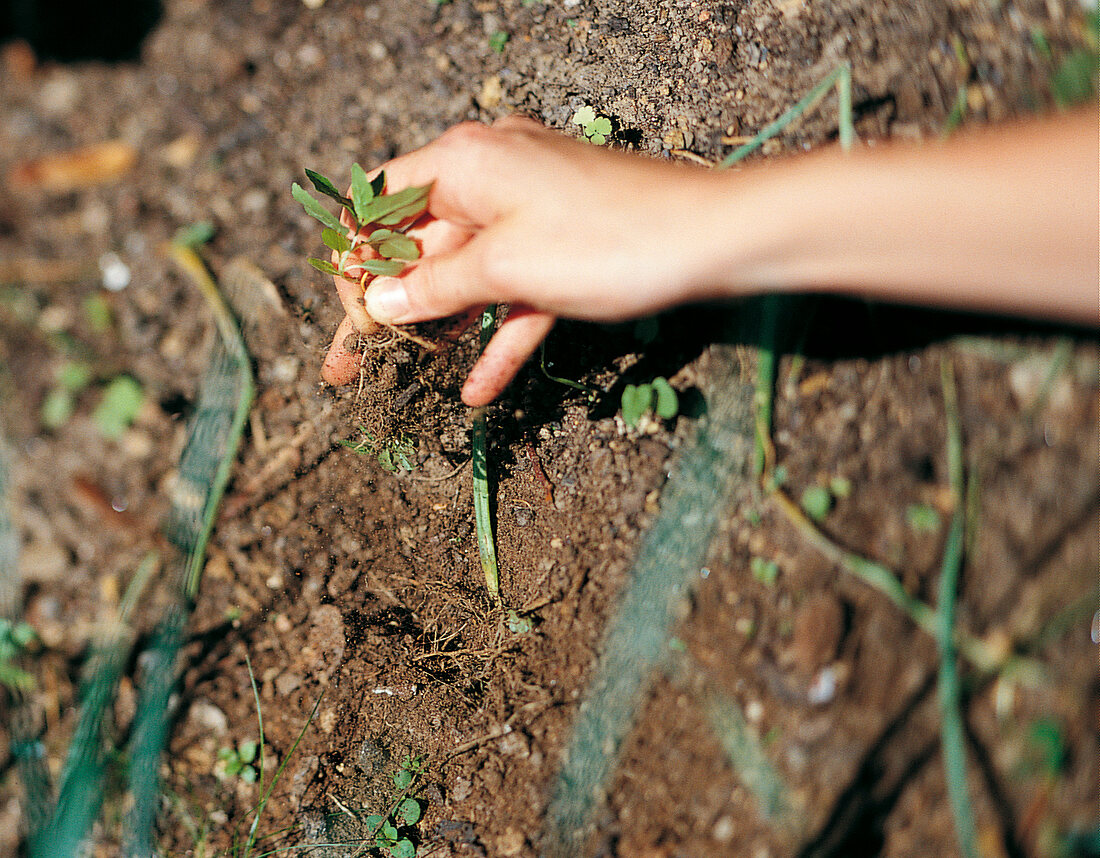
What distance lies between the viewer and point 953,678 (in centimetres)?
95

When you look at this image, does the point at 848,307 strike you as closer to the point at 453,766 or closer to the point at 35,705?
the point at 453,766

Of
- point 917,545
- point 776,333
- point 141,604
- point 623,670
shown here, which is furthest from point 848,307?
point 141,604

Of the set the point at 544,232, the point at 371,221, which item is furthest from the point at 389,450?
Answer: the point at 544,232

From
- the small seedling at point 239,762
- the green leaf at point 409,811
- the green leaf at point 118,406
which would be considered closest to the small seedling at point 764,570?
the green leaf at point 409,811

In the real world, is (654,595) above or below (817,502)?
below

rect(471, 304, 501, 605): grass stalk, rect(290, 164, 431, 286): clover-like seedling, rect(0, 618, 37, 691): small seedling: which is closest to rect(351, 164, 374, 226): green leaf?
A: rect(290, 164, 431, 286): clover-like seedling

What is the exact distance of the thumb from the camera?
37.4 inches

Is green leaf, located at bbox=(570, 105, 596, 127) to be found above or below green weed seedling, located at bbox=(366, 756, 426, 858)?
above

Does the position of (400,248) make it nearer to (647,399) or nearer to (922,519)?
(647,399)

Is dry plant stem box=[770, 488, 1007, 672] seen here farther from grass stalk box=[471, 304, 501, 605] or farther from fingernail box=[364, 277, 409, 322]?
fingernail box=[364, 277, 409, 322]

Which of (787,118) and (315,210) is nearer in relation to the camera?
(315,210)

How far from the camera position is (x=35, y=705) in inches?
54.7

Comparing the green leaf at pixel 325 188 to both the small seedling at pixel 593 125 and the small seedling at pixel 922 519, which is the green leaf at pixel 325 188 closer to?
the small seedling at pixel 593 125

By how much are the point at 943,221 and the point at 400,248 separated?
745 millimetres
